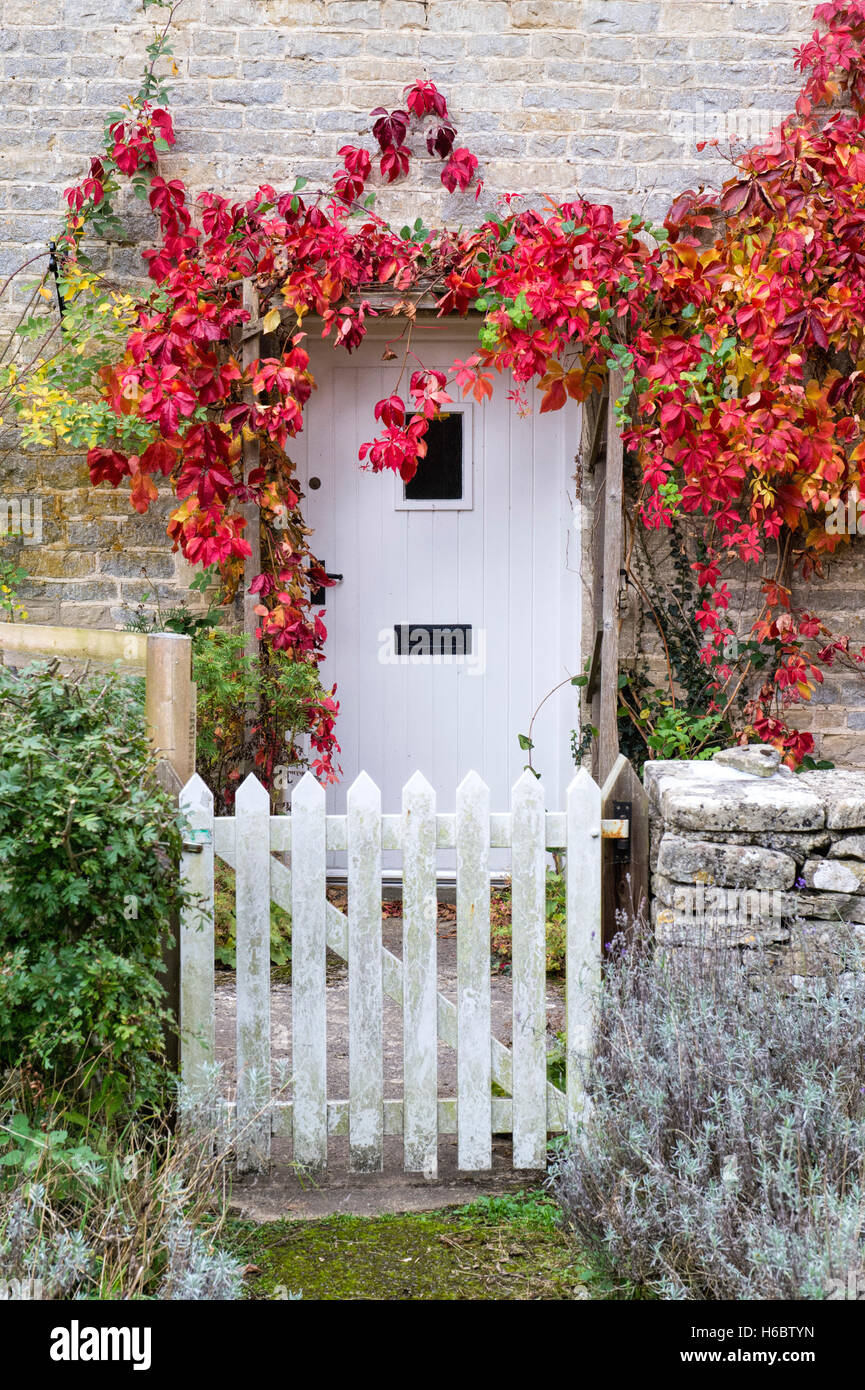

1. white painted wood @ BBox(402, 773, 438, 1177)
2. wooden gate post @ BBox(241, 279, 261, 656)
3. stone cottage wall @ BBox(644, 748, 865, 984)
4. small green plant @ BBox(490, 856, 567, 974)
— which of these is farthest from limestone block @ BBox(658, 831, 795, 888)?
wooden gate post @ BBox(241, 279, 261, 656)

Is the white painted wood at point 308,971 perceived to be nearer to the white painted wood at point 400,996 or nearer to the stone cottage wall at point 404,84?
the white painted wood at point 400,996

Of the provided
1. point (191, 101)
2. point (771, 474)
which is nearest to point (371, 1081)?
point (771, 474)

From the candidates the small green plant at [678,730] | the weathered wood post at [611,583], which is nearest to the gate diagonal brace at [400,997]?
the weathered wood post at [611,583]

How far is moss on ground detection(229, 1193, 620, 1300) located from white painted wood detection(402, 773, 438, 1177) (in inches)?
8.4

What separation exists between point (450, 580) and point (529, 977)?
2913 millimetres

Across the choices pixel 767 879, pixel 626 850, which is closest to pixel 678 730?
pixel 626 850

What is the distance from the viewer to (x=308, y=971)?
270cm

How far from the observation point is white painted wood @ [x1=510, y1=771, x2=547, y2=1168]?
272 centimetres

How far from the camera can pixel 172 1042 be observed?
272 centimetres

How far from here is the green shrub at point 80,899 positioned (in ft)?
7.13

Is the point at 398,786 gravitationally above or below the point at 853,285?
below

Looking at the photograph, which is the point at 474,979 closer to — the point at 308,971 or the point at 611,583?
the point at 308,971

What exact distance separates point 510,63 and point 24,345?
98.6 inches

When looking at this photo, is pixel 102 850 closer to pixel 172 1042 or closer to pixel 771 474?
pixel 172 1042
